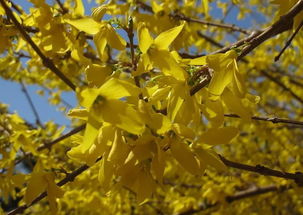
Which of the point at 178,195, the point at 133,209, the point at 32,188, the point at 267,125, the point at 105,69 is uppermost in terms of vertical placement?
the point at 105,69

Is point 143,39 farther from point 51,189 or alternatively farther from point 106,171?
point 51,189

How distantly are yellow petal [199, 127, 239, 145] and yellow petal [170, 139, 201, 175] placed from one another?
0.08 metres

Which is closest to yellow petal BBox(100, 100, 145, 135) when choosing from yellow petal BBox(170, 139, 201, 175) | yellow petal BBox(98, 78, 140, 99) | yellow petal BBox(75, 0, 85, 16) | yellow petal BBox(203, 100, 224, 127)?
yellow petal BBox(98, 78, 140, 99)

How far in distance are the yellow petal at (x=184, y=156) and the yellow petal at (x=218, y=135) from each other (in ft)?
0.26

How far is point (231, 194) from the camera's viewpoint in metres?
3.39

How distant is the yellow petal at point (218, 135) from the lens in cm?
115

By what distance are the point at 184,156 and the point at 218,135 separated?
0.44 feet

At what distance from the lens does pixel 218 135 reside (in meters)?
1.16

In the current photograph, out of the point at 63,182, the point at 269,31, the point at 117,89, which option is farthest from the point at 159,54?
the point at 63,182

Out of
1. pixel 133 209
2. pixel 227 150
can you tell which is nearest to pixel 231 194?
A: pixel 227 150

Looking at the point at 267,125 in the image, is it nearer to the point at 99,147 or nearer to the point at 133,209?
the point at 133,209

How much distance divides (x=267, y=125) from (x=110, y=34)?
2.52 meters

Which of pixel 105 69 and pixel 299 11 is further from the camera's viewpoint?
pixel 299 11

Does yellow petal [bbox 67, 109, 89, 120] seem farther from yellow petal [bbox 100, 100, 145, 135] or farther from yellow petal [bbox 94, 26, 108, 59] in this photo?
yellow petal [bbox 94, 26, 108, 59]
